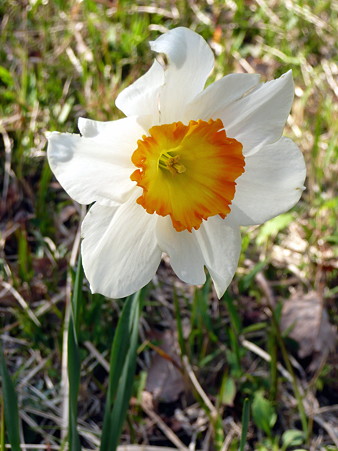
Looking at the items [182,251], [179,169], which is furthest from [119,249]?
[179,169]

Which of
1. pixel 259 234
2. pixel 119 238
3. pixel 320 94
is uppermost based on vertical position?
pixel 119 238

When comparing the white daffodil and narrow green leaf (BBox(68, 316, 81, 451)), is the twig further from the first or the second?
the white daffodil

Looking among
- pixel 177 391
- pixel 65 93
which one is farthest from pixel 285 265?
pixel 65 93

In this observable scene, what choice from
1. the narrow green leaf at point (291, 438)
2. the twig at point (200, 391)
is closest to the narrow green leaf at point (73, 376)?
the twig at point (200, 391)

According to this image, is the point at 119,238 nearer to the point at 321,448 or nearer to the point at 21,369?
the point at 21,369

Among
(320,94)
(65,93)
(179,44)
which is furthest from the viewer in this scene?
(320,94)

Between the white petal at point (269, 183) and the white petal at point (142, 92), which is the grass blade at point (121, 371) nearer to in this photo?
the white petal at point (269, 183)
